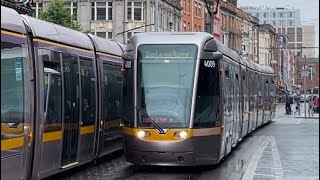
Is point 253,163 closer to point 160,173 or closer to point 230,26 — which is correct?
point 160,173

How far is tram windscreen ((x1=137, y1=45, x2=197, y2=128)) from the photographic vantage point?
13.3 meters

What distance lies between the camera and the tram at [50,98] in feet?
30.0

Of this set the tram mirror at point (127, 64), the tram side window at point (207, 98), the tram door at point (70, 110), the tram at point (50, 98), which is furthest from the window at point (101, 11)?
the tram door at point (70, 110)

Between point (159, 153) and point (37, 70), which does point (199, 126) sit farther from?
point (37, 70)

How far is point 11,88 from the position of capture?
915 cm

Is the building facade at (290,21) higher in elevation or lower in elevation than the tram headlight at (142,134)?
higher

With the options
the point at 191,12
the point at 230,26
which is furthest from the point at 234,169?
the point at 191,12

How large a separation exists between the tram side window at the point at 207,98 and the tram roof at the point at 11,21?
15.9 feet

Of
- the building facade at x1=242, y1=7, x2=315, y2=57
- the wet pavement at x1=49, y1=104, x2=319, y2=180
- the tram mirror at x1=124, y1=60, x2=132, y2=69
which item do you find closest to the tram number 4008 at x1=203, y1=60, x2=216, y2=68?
the tram mirror at x1=124, y1=60, x2=132, y2=69

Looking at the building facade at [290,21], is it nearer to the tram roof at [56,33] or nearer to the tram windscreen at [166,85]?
the tram windscreen at [166,85]

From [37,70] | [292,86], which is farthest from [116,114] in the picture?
[292,86]

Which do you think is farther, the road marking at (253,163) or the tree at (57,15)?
the tree at (57,15)

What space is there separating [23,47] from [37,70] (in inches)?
22.7

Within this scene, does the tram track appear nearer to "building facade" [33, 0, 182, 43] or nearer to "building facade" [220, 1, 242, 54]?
"building facade" [220, 1, 242, 54]
